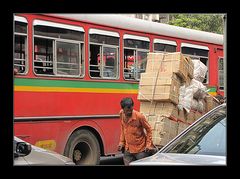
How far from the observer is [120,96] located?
8641 mm

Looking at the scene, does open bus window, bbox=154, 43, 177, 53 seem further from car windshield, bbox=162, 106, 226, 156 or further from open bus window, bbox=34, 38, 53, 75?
car windshield, bbox=162, 106, 226, 156

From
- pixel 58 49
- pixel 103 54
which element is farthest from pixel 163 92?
pixel 58 49

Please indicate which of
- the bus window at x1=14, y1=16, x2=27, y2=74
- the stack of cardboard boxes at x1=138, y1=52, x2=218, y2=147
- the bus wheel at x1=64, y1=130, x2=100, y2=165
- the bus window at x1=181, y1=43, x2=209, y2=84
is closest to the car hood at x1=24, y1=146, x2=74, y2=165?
the bus window at x1=14, y1=16, x2=27, y2=74

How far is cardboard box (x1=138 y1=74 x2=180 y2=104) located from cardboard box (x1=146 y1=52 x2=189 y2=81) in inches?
5.7

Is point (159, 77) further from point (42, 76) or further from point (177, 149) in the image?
point (177, 149)

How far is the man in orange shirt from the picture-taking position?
5930 millimetres

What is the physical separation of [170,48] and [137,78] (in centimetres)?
126

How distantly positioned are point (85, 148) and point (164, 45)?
302 cm

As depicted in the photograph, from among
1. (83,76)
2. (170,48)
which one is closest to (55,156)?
(83,76)

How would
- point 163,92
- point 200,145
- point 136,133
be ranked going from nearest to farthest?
point 200,145, point 136,133, point 163,92

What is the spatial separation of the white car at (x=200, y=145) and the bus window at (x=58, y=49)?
359 centimetres

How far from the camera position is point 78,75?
7.86m

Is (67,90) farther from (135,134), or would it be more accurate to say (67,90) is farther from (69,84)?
(135,134)
